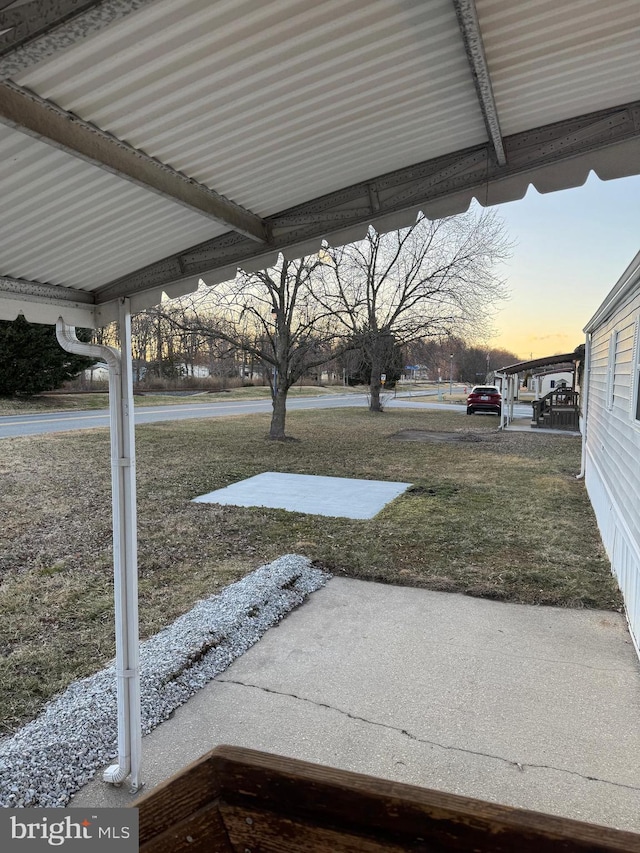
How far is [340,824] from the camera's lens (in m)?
0.87

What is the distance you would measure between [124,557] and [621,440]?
475cm

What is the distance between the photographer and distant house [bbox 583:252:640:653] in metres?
4.40

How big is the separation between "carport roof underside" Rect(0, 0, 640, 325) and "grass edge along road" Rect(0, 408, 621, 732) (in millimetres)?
Result: 2574

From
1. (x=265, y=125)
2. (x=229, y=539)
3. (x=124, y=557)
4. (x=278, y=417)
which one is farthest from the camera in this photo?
(x=278, y=417)

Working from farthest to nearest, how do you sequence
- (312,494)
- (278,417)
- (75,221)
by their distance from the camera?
1. (278,417)
2. (312,494)
3. (75,221)

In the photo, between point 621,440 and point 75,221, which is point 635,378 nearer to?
point 621,440

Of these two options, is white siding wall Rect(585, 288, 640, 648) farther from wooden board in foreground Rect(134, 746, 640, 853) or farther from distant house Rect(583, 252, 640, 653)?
wooden board in foreground Rect(134, 746, 640, 853)

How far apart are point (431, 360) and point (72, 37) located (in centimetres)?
2566

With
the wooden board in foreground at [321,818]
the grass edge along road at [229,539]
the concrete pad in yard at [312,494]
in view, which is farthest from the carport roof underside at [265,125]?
the concrete pad in yard at [312,494]

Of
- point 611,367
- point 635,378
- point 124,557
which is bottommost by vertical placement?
point 124,557

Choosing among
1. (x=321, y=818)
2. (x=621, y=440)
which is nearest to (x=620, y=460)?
(x=621, y=440)

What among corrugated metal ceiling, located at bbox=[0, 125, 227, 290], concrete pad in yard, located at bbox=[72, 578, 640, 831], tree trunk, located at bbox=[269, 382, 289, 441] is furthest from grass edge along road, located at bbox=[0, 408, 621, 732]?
corrugated metal ceiling, located at bbox=[0, 125, 227, 290]

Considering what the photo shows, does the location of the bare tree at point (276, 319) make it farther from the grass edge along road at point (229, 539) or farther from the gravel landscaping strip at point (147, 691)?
the gravel landscaping strip at point (147, 691)

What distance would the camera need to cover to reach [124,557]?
2621 mm
